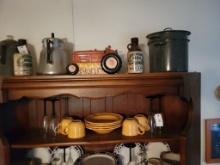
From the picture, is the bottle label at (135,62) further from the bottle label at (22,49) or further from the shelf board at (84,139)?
the bottle label at (22,49)

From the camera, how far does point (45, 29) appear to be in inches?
52.4

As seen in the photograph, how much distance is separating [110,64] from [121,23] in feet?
1.24

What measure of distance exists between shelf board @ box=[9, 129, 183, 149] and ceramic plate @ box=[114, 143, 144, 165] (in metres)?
0.20

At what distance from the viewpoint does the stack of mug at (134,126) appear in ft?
3.79

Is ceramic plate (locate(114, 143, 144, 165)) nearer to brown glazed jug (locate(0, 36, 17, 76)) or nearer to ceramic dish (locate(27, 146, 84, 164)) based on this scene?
ceramic dish (locate(27, 146, 84, 164))

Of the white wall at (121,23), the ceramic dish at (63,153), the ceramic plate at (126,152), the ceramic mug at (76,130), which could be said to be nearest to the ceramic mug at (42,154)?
the ceramic dish at (63,153)

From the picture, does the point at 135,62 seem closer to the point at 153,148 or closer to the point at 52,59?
Answer: the point at 52,59

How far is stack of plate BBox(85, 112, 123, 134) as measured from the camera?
116 cm

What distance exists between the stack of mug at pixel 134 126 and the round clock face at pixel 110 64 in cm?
30

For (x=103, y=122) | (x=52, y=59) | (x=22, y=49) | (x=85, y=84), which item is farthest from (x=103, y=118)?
(x=22, y=49)

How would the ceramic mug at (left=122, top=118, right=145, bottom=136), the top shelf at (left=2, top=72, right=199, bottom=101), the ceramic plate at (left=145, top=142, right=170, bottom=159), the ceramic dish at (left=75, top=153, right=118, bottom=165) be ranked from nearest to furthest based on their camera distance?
the top shelf at (left=2, top=72, right=199, bottom=101) → the ceramic mug at (left=122, top=118, right=145, bottom=136) → the ceramic dish at (left=75, top=153, right=118, bottom=165) → the ceramic plate at (left=145, top=142, right=170, bottom=159)

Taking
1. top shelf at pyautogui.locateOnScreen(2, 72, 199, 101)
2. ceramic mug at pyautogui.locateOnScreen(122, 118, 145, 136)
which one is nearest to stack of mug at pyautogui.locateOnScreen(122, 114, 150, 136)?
ceramic mug at pyautogui.locateOnScreen(122, 118, 145, 136)

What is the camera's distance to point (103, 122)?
1.23m

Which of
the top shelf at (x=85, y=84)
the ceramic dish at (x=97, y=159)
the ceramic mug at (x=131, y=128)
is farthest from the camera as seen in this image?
the ceramic dish at (x=97, y=159)
